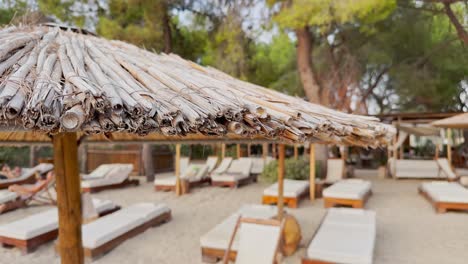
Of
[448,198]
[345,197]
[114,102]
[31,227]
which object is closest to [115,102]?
[114,102]

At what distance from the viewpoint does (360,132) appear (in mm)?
2561

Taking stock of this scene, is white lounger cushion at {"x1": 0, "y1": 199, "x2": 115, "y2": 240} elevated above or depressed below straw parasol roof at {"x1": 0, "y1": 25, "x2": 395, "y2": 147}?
below

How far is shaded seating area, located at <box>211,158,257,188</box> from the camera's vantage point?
35.3ft

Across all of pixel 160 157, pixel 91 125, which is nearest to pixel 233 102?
pixel 91 125

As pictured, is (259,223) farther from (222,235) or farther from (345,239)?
(345,239)

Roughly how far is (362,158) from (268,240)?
558 inches

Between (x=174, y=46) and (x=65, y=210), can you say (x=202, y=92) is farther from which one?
(x=174, y=46)

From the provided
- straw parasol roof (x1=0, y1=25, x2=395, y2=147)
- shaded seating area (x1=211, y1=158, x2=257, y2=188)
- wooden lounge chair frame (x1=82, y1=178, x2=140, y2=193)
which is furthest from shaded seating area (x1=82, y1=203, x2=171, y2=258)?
shaded seating area (x1=211, y1=158, x2=257, y2=188)

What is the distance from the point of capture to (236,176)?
35.9 feet

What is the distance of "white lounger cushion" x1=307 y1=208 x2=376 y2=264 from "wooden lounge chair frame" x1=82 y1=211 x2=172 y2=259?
2.92 meters

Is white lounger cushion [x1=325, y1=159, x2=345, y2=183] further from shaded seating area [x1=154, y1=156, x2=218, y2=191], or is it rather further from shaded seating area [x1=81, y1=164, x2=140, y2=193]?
shaded seating area [x1=81, y1=164, x2=140, y2=193]

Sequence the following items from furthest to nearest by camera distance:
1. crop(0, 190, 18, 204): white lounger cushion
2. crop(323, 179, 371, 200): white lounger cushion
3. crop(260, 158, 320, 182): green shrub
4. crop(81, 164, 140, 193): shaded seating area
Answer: crop(260, 158, 320, 182): green shrub → crop(81, 164, 140, 193): shaded seating area → crop(0, 190, 18, 204): white lounger cushion → crop(323, 179, 371, 200): white lounger cushion

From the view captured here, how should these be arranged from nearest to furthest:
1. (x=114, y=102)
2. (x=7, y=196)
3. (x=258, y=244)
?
(x=114, y=102) → (x=258, y=244) → (x=7, y=196)

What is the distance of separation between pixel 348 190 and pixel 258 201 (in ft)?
7.46
